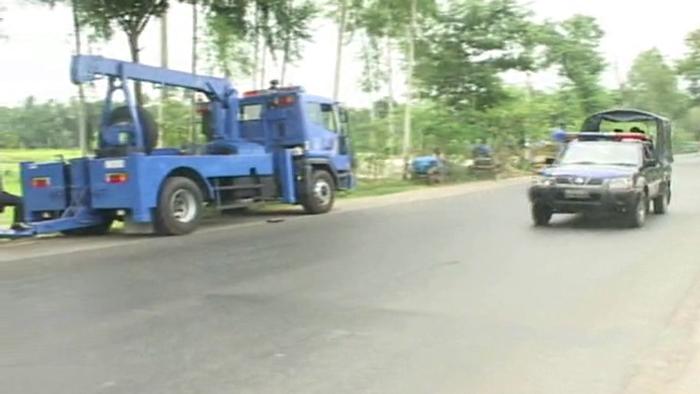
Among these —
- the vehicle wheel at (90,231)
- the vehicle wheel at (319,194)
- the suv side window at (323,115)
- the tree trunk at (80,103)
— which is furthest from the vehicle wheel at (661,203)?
the tree trunk at (80,103)

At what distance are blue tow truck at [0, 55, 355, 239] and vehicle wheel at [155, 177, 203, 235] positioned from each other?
2 cm

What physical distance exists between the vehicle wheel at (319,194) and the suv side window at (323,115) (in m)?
1.17

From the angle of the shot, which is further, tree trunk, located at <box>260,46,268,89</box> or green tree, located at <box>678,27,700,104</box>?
green tree, located at <box>678,27,700,104</box>

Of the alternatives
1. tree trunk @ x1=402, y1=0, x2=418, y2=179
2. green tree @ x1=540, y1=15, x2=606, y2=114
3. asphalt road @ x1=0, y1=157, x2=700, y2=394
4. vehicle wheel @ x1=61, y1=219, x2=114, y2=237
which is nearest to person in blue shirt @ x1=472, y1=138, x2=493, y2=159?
tree trunk @ x1=402, y1=0, x2=418, y2=179

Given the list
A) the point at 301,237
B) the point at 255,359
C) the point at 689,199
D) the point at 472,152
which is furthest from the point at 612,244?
the point at 472,152

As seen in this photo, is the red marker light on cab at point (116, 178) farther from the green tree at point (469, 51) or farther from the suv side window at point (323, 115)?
A: the green tree at point (469, 51)

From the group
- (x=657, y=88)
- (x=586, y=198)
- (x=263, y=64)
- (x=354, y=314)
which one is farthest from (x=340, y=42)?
(x=657, y=88)

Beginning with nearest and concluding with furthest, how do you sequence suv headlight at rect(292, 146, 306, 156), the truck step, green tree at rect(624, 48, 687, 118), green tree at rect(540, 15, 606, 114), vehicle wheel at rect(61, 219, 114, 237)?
1. vehicle wheel at rect(61, 219, 114, 237)
2. the truck step
3. suv headlight at rect(292, 146, 306, 156)
4. green tree at rect(540, 15, 606, 114)
5. green tree at rect(624, 48, 687, 118)

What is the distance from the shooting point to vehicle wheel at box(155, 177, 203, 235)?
15.9 m

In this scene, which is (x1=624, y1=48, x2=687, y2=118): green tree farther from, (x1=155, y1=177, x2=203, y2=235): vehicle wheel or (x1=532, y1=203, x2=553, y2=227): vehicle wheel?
(x1=155, y1=177, x2=203, y2=235): vehicle wheel

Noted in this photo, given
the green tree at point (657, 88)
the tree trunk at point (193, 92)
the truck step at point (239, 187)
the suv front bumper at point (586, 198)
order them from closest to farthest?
the suv front bumper at point (586, 198)
the truck step at point (239, 187)
the tree trunk at point (193, 92)
the green tree at point (657, 88)

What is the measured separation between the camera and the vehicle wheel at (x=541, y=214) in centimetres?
1612

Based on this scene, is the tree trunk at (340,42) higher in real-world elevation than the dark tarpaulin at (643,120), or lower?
higher

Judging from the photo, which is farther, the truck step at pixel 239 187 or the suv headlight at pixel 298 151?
the suv headlight at pixel 298 151
